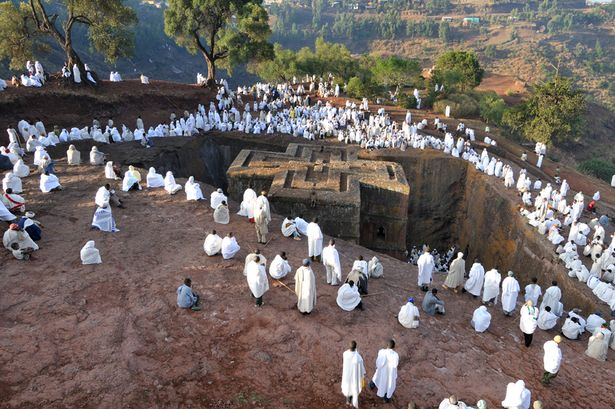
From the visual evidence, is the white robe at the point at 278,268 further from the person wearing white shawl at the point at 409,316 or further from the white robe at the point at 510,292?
the white robe at the point at 510,292

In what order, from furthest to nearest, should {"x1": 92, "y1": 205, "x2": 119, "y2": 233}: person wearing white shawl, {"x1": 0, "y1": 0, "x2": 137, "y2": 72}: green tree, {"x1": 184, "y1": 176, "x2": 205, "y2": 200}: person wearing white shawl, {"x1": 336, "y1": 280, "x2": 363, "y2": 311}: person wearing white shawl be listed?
{"x1": 0, "y1": 0, "x2": 137, "y2": 72}: green tree < {"x1": 184, "y1": 176, "x2": 205, "y2": 200}: person wearing white shawl < {"x1": 92, "y1": 205, "x2": 119, "y2": 233}: person wearing white shawl < {"x1": 336, "y1": 280, "x2": 363, "y2": 311}: person wearing white shawl

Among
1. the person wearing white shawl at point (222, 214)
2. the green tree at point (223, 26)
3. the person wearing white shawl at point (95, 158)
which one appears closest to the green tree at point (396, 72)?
the green tree at point (223, 26)

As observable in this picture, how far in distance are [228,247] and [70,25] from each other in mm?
17860

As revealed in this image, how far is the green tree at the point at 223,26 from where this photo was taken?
25.6 meters

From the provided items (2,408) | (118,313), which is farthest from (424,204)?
(2,408)

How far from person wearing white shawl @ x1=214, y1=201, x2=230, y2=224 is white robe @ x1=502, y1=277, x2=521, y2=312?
716 cm

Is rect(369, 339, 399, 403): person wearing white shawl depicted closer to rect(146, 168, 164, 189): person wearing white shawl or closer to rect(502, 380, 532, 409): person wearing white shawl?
rect(502, 380, 532, 409): person wearing white shawl

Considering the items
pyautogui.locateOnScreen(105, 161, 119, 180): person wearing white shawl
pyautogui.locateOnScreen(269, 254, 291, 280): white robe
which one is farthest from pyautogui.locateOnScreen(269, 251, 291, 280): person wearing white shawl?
pyautogui.locateOnScreen(105, 161, 119, 180): person wearing white shawl

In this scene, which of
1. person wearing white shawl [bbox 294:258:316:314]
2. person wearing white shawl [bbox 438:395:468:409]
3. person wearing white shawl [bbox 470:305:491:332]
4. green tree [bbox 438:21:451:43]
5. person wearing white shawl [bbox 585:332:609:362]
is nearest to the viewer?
person wearing white shawl [bbox 438:395:468:409]

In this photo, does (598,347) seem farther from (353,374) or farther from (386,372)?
(353,374)

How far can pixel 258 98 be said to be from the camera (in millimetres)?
28500

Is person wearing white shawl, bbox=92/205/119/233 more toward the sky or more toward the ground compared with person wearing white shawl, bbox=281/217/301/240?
more toward the sky

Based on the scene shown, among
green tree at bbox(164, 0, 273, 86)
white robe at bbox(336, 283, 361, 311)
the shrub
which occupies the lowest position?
the shrub

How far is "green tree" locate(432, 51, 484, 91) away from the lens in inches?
1395
